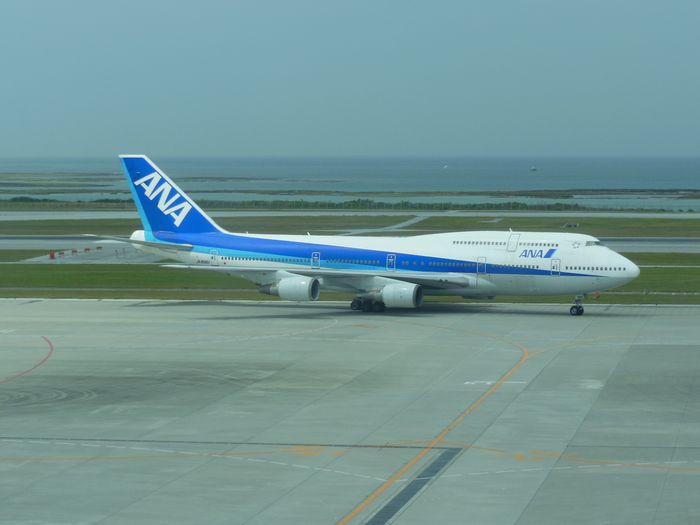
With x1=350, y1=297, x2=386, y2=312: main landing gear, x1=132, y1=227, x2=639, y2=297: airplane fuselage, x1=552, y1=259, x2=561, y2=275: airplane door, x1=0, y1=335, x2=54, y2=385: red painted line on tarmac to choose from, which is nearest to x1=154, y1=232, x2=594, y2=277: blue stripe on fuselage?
x1=132, y1=227, x2=639, y2=297: airplane fuselage

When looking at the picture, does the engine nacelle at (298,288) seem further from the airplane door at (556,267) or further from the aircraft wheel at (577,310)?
the aircraft wheel at (577,310)

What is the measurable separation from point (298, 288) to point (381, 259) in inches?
183

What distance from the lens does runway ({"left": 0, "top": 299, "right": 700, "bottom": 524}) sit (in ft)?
78.1

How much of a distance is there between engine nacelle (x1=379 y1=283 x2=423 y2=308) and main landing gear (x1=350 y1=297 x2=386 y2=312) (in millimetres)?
855

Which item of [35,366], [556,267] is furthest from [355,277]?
[35,366]

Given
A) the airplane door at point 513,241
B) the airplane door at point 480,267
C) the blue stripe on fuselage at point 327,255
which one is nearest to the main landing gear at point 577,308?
the blue stripe on fuselage at point 327,255

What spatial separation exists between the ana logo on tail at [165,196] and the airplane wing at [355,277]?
12.6ft

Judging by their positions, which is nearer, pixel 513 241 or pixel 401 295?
pixel 401 295

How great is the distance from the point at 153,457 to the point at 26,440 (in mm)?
4111

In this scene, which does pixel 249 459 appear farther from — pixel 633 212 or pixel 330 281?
pixel 633 212

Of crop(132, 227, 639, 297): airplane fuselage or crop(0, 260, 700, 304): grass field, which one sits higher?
crop(132, 227, 639, 297): airplane fuselage

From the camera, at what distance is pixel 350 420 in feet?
105

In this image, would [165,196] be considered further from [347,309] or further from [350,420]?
[350,420]

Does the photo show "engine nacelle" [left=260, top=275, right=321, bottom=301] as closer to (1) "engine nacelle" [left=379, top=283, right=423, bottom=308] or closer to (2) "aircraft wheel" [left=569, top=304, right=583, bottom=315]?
(1) "engine nacelle" [left=379, top=283, right=423, bottom=308]
